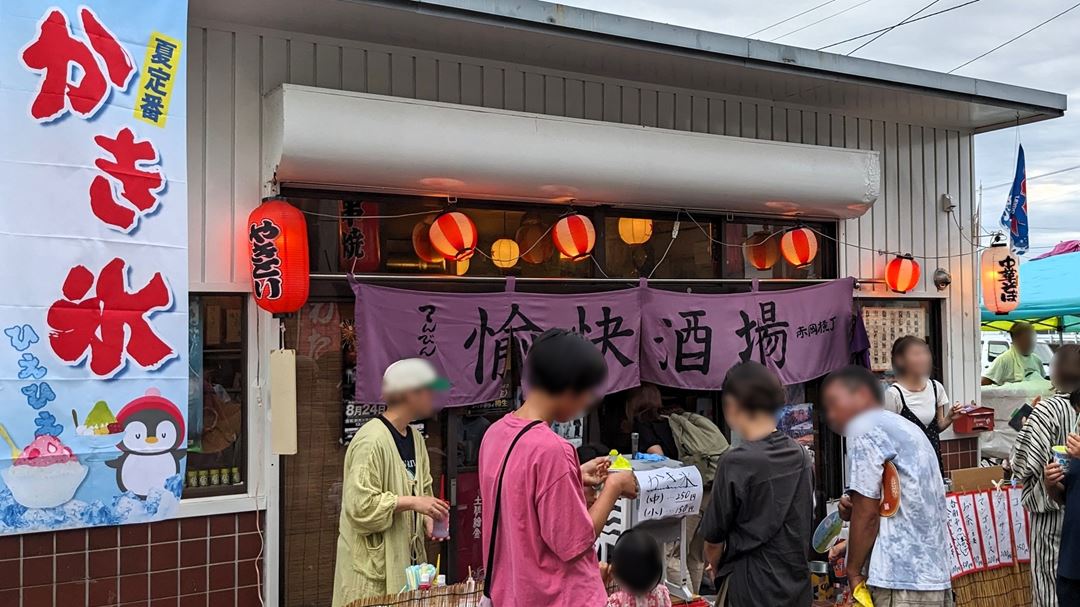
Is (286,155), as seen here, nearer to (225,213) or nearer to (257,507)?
(225,213)

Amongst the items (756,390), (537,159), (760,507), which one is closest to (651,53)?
(537,159)

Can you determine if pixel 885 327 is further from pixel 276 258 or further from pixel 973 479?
pixel 276 258

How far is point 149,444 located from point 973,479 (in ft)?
23.2

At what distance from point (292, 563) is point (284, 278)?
2261mm

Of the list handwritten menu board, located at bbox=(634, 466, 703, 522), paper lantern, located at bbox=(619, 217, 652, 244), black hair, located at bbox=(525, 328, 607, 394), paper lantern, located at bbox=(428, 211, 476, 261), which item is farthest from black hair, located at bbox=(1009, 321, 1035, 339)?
black hair, located at bbox=(525, 328, 607, 394)

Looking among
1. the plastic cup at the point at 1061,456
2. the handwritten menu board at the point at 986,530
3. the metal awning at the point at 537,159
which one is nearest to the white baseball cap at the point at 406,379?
the metal awning at the point at 537,159

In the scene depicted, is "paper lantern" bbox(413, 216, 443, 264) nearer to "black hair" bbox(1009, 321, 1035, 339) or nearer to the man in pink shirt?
the man in pink shirt

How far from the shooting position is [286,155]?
6031 millimetres

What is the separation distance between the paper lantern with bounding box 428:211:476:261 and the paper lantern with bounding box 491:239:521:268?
23.5 inches

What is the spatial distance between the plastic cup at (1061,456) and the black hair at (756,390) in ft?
8.63

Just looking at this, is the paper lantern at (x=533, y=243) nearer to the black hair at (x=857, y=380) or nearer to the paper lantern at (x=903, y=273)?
the black hair at (x=857, y=380)

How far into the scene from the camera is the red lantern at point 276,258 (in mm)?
6004

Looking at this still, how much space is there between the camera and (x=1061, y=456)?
566cm

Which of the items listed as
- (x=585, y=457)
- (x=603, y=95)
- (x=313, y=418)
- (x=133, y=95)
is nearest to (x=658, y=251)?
(x=603, y=95)
